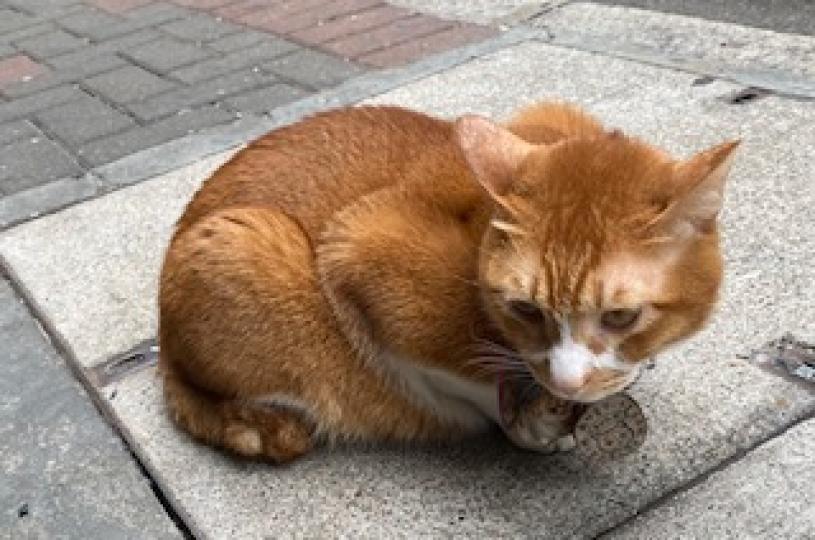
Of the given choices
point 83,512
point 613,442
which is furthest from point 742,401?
point 83,512

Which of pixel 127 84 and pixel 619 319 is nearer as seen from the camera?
pixel 619 319

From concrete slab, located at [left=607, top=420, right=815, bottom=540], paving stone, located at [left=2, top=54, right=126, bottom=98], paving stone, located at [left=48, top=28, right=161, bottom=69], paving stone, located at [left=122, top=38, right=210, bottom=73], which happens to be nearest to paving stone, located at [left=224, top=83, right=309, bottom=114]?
paving stone, located at [left=122, top=38, right=210, bottom=73]

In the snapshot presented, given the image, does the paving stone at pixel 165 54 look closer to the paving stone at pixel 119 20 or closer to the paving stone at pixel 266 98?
the paving stone at pixel 119 20

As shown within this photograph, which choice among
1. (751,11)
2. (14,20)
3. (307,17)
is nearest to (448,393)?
(751,11)

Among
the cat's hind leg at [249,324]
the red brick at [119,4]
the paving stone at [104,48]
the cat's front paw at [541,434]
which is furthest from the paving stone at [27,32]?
the cat's front paw at [541,434]

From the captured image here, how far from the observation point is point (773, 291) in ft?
7.88

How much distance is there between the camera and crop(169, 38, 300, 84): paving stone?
441 cm

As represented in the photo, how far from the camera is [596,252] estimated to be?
1.58 m

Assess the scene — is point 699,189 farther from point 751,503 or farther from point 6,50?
point 6,50

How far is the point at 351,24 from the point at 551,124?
2.78 metres

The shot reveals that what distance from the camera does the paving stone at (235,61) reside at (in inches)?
173

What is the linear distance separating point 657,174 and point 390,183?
0.64 meters

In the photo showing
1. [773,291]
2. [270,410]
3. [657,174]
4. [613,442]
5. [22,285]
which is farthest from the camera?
[22,285]

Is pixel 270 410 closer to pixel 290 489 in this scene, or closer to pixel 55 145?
pixel 290 489
